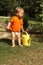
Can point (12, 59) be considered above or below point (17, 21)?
below

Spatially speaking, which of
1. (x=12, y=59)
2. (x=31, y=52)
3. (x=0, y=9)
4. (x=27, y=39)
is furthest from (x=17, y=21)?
(x=0, y=9)

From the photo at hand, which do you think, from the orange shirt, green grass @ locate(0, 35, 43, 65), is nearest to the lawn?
green grass @ locate(0, 35, 43, 65)

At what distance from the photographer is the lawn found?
6.02 m

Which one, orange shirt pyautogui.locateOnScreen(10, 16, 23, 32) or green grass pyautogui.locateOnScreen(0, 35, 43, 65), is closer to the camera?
green grass pyautogui.locateOnScreen(0, 35, 43, 65)

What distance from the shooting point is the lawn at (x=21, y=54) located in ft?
19.7

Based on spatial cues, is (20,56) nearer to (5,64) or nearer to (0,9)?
(5,64)

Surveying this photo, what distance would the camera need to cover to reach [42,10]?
8656 millimetres

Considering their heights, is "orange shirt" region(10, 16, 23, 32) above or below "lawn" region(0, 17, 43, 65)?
above

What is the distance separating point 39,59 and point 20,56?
545 millimetres

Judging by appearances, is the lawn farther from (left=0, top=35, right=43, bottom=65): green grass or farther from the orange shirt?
the orange shirt

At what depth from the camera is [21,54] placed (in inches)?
263

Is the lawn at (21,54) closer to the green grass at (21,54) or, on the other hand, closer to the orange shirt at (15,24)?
the green grass at (21,54)

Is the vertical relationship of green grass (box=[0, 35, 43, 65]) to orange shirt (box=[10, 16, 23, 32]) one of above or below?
below

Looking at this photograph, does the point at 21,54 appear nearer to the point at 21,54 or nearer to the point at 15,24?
the point at 21,54
